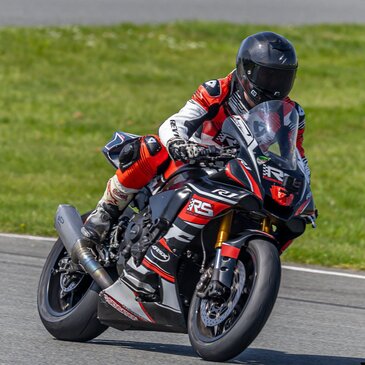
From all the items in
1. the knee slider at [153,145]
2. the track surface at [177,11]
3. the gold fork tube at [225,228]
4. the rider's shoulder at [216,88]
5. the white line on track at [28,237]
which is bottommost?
the track surface at [177,11]

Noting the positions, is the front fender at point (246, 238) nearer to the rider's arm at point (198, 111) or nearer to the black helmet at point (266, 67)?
the rider's arm at point (198, 111)

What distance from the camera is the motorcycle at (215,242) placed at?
17.8 ft

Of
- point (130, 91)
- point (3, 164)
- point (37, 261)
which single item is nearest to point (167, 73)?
point (130, 91)

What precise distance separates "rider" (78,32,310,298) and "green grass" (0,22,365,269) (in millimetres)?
4098

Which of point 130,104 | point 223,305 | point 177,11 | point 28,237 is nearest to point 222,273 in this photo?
point 223,305

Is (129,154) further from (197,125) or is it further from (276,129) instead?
(276,129)

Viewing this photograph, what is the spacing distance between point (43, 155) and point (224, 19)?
11.7m

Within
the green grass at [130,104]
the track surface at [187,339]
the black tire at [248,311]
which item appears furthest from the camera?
the green grass at [130,104]

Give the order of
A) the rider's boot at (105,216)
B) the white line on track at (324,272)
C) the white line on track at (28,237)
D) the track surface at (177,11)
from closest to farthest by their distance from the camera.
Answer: the rider's boot at (105,216)
the white line on track at (324,272)
the white line on track at (28,237)
the track surface at (177,11)

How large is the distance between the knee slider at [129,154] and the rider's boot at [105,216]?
0.66ft

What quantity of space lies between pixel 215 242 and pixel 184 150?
494mm

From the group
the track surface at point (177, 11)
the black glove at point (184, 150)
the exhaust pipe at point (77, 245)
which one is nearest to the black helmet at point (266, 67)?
the black glove at point (184, 150)

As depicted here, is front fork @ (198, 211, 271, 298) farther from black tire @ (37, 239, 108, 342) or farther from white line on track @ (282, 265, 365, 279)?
white line on track @ (282, 265, 365, 279)

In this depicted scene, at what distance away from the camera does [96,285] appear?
20.7ft
